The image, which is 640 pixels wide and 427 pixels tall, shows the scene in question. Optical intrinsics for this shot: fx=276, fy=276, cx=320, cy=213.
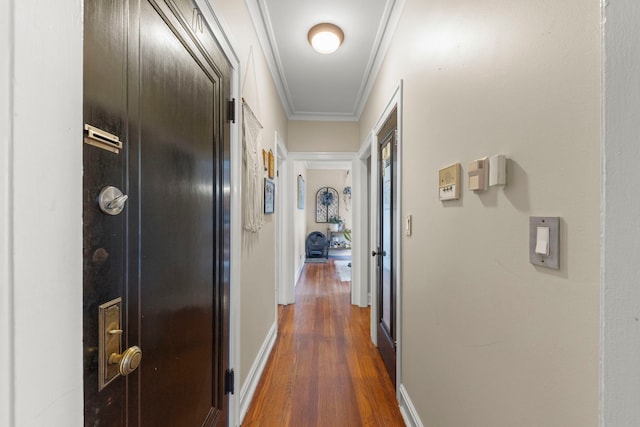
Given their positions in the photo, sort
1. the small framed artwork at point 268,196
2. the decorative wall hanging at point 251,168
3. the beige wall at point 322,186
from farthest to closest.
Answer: the beige wall at point 322,186
the small framed artwork at point 268,196
the decorative wall hanging at point 251,168

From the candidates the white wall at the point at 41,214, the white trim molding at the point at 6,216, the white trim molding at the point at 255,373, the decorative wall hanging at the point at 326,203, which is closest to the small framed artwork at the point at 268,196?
the white trim molding at the point at 255,373

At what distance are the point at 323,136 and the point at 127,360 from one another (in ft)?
11.1

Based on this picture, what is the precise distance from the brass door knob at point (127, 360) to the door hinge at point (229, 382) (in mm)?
834

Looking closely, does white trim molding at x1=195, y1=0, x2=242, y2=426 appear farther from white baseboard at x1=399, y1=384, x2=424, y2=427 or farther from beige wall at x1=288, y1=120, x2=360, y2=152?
beige wall at x1=288, y1=120, x2=360, y2=152

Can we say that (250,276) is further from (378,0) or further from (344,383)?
(378,0)

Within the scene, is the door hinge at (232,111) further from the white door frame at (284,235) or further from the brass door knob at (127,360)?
the white door frame at (284,235)

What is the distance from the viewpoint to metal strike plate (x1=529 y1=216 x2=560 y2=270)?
0.65m

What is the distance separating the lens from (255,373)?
6.46ft

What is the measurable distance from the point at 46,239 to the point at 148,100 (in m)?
0.54

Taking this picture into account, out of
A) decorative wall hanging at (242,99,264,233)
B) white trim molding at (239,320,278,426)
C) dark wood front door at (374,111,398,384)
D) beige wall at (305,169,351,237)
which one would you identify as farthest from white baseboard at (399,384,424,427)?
beige wall at (305,169,351,237)

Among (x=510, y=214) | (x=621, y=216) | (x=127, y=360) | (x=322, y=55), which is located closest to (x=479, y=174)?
(x=510, y=214)

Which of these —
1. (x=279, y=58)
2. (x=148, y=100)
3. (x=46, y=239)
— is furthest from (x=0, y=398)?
(x=279, y=58)

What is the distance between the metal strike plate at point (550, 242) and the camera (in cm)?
65

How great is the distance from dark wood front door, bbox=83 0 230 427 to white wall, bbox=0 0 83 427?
0.13 meters
